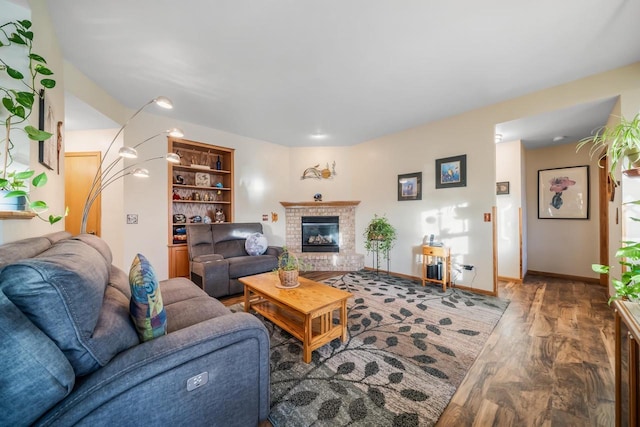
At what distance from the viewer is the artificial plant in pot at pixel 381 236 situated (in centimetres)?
428

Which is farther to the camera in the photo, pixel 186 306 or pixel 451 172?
pixel 451 172

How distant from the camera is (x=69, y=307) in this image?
813 mm

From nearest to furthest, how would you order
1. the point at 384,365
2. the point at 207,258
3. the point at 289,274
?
1. the point at 384,365
2. the point at 289,274
3. the point at 207,258

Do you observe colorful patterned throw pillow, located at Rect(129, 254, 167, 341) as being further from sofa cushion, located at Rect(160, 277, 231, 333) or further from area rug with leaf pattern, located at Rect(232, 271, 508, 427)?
area rug with leaf pattern, located at Rect(232, 271, 508, 427)

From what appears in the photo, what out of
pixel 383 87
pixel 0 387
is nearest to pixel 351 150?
pixel 383 87

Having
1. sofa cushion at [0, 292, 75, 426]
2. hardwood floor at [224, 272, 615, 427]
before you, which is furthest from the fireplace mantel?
sofa cushion at [0, 292, 75, 426]

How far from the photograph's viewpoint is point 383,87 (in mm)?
2816

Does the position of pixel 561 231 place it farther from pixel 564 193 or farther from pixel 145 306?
pixel 145 306

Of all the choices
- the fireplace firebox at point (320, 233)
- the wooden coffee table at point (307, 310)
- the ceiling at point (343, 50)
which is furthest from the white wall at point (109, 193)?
the fireplace firebox at point (320, 233)

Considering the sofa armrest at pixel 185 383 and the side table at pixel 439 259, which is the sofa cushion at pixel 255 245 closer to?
the side table at pixel 439 259

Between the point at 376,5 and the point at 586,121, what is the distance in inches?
139

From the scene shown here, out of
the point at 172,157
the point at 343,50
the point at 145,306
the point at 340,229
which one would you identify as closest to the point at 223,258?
the point at 172,157

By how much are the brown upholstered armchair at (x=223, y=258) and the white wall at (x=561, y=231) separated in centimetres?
483

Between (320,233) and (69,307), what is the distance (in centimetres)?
451
